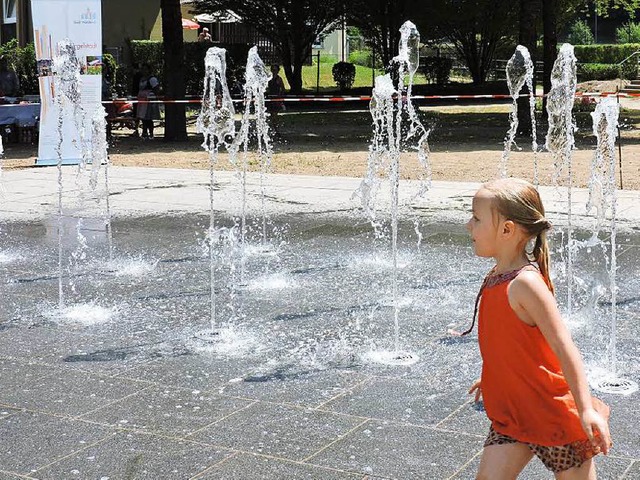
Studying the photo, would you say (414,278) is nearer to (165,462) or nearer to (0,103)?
(165,462)

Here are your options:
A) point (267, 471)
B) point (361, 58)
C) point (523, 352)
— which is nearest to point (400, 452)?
point (267, 471)

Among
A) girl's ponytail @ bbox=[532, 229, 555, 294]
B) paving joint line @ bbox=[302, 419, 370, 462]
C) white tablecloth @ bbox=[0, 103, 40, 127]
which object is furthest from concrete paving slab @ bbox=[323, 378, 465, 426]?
white tablecloth @ bbox=[0, 103, 40, 127]

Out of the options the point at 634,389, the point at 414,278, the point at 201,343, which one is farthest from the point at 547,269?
the point at 414,278

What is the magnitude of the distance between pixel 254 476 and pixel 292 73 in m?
32.7

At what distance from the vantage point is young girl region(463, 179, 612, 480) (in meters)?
3.06

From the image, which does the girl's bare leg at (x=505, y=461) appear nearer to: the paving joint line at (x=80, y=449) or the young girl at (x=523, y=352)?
the young girl at (x=523, y=352)

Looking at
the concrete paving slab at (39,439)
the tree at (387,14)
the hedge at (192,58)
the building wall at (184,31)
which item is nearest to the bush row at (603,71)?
the tree at (387,14)

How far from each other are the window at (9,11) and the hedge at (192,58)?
11.9ft

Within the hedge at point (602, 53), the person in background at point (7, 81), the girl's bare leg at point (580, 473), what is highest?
the hedge at point (602, 53)

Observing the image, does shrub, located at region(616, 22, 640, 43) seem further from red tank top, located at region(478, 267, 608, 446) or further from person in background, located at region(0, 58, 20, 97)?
red tank top, located at region(478, 267, 608, 446)

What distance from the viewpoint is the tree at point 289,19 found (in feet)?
115

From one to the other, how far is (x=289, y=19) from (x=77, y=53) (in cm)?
2039

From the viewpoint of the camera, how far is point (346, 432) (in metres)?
4.69

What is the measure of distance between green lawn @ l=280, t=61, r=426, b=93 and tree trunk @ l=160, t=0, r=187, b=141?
17.3 metres
